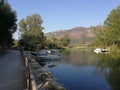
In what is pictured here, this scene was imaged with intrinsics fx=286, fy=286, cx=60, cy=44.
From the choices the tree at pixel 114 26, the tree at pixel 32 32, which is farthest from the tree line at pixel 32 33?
the tree at pixel 114 26

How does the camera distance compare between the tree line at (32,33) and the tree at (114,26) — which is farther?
the tree line at (32,33)

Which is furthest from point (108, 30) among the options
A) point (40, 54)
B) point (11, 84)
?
point (11, 84)

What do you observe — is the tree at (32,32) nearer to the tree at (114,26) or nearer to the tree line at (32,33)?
the tree line at (32,33)

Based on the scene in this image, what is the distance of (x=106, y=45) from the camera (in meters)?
120

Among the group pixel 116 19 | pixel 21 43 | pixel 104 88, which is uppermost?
pixel 116 19

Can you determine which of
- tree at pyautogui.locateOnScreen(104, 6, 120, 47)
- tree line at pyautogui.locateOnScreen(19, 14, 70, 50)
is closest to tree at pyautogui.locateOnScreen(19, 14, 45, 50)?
tree line at pyautogui.locateOnScreen(19, 14, 70, 50)

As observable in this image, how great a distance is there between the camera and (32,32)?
10169 cm

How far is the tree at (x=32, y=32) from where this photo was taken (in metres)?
94.7

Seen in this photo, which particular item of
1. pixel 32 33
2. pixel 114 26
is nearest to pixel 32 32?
pixel 32 33

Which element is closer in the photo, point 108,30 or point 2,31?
point 2,31

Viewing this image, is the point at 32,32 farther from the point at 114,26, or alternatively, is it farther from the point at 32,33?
the point at 114,26

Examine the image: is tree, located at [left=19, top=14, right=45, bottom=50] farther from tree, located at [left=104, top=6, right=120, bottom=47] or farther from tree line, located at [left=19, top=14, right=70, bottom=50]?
tree, located at [left=104, top=6, right=120, bottom=47]

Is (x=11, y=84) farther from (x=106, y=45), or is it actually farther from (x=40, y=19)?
(x=106, y=45)

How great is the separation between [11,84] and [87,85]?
36.5 ft
